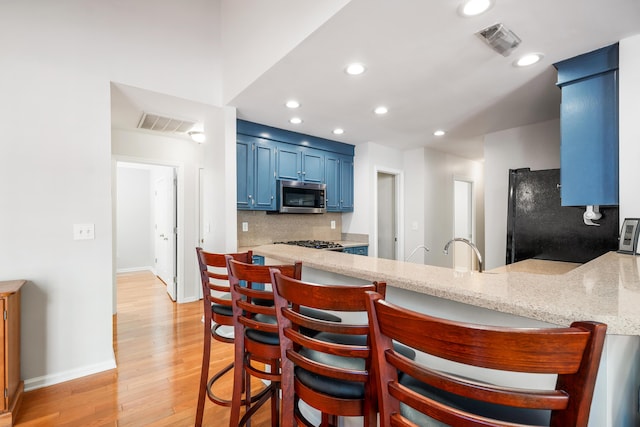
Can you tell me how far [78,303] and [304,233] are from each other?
8.95 ft

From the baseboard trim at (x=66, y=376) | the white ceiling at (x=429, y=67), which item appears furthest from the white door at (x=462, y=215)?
the baseboard trim at (x=66, y=376)

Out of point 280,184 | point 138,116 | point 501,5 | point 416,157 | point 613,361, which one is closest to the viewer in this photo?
→ point 613,361

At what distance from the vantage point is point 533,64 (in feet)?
7.22

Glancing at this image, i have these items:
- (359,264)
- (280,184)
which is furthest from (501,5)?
(280,184)

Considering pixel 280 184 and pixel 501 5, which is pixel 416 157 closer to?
pixel 280 184

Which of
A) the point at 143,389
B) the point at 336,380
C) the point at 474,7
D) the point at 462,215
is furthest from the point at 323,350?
the point at 462,215

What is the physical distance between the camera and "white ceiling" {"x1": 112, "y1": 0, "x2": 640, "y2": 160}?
5.46 ft

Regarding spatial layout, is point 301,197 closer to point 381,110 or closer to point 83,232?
point 381,110

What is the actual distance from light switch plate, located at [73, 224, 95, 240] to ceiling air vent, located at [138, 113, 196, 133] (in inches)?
57.4

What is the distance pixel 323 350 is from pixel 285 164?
3259 millimetres

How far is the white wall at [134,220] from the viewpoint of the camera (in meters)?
6.38

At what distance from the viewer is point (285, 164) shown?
3.93 m

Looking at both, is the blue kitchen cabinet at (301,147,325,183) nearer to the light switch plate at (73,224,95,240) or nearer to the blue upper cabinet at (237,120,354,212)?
the blue upper cabinet at (237,120,354,212)

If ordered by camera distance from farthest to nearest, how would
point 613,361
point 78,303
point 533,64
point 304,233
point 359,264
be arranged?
point 304,233, point 78,303, point 533,64, point 359,264, point 613,361
